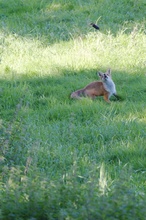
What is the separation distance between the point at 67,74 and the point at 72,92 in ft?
2.95

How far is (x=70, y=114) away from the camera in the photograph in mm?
7574

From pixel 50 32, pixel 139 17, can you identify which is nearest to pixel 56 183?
pixel 50 32

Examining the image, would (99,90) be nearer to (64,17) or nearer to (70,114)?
(70,114)

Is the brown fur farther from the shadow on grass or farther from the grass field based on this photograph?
the shadow on grass

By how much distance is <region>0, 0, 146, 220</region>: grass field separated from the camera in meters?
3.98

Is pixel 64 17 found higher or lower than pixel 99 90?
higher

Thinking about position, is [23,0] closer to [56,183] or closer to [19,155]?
[19,155]

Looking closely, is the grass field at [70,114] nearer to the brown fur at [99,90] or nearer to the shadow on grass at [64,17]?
the shadow on grass at [64,17]

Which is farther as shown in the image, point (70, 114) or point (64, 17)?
point (64, 17)

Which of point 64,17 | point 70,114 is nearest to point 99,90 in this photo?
point 70,114

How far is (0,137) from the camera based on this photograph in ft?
18.4

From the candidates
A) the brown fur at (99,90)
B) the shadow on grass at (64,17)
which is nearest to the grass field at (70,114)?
the shadow on grass at (64,17)

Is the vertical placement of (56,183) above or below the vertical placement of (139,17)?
below

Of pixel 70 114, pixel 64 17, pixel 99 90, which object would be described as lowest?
pixel 70 114
